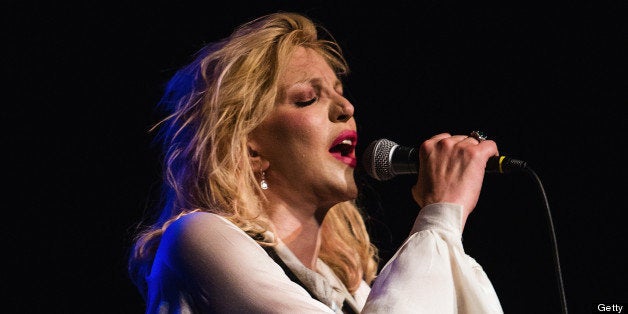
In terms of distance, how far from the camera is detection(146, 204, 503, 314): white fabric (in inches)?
57.3

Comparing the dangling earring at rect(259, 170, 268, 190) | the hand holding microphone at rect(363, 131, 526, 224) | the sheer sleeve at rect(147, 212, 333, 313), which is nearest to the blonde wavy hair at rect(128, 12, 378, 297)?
the dangling earring at rect(259, 170, 268, 190)

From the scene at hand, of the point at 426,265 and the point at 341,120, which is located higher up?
the point at 341,120

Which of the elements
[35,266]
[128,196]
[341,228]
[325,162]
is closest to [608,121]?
[341,228]

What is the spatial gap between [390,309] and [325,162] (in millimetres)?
578

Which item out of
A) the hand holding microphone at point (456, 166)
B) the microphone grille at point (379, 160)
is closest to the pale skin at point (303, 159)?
the microphone grille at point (379, 160)

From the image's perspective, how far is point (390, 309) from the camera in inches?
56.2

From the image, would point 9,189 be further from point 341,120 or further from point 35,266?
point 341,120

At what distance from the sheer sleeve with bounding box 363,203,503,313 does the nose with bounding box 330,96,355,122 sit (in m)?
0.46

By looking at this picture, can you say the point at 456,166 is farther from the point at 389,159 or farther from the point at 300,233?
the point at 300,233

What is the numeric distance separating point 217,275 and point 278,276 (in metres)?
0.14

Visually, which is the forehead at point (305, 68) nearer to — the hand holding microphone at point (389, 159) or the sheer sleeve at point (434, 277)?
the hand holding microphone at point (389, 159)

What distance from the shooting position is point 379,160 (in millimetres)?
1785

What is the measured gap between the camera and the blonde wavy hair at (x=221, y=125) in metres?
1.83

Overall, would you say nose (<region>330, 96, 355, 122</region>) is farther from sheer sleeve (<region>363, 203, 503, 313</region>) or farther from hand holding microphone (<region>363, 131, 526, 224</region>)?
sheer sleeve (<region>363, 203, 503, 313</region>)
